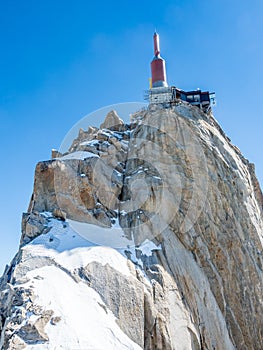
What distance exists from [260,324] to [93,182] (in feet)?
68.9

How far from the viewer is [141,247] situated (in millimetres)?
32781

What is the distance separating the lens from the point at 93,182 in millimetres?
37500

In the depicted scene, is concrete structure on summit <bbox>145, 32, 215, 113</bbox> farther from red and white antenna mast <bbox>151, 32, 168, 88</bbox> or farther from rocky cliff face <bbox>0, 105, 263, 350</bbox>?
rocky cliff face <bbox>0, 105, 263, 350</bbox>

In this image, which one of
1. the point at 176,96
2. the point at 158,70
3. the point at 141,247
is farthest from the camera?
the point at 158,70

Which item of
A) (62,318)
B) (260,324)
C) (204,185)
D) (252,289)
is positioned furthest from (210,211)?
(62,318)

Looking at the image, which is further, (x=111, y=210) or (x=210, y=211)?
(x=210, y=211)

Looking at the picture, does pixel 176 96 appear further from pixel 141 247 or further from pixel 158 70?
pixel 141 247

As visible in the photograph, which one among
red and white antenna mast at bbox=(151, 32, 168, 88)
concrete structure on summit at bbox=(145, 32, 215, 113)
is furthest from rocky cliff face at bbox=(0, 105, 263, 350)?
red and white antenna mast at bbox=(151, 32, 168, 88)

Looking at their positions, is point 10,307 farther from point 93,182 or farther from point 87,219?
point 93,182

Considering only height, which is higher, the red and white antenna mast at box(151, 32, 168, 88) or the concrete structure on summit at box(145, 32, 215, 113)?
the red and white antenna mast at box(151, 32, 168, 88)

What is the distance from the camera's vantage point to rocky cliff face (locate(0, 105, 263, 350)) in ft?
76.6

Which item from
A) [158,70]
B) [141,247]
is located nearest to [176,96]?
[158,70]

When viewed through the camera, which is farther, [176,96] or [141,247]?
[176,96]

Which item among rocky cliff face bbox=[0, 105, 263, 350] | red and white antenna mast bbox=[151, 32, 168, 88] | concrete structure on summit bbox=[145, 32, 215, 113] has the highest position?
red and white antenna mast bbox=[151, 32, 168, 88]
